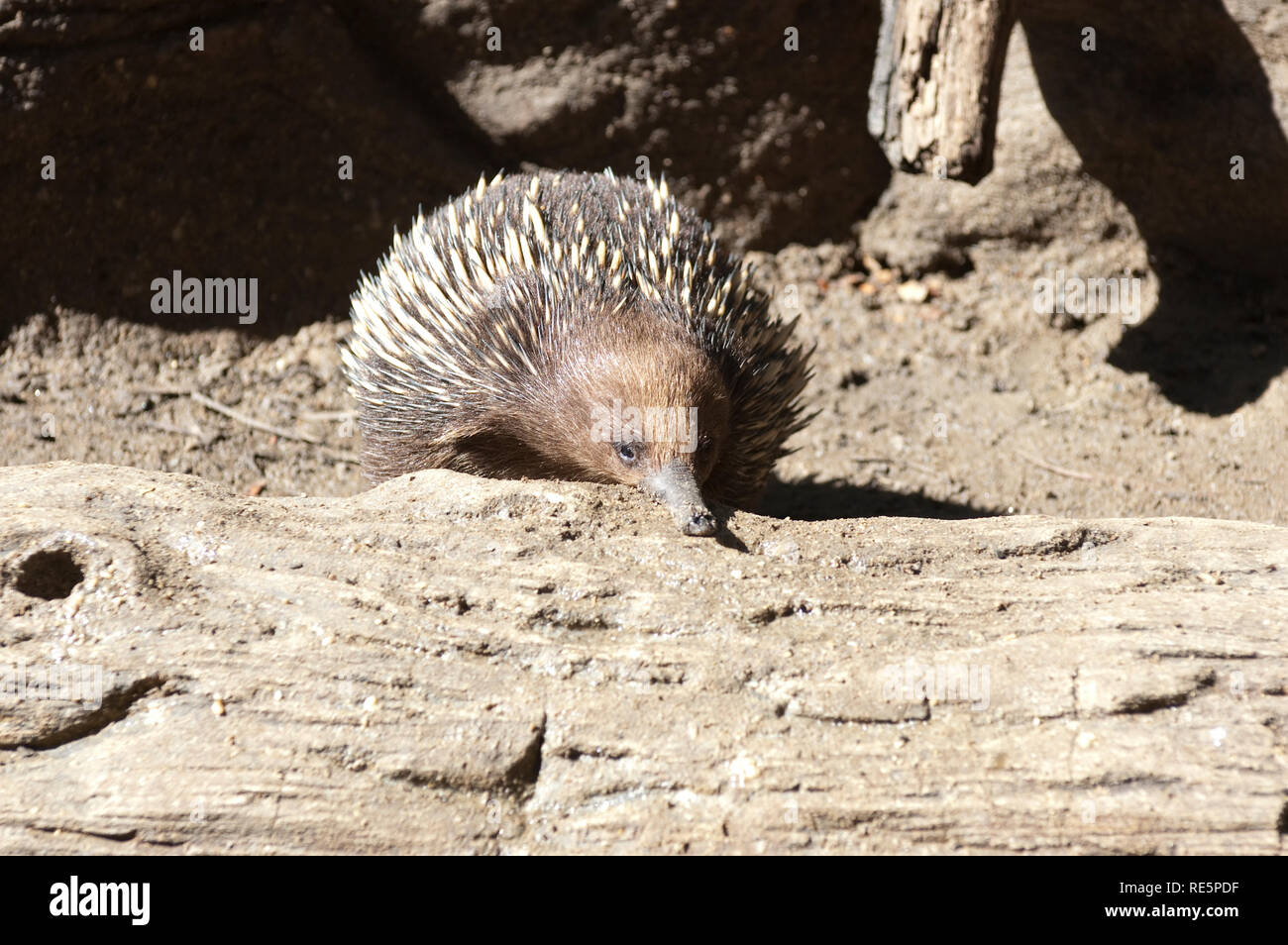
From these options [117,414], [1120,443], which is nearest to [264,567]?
[117,414]

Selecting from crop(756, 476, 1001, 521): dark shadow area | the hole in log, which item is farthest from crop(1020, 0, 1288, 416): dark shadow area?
the hole in log

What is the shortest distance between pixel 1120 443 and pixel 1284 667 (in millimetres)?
2328

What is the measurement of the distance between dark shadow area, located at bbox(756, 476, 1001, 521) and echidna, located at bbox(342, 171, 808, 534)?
2.22ft

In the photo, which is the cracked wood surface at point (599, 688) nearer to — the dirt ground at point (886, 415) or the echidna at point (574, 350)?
the echidna at point (574, 350)

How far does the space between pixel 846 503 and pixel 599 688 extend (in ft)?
7.37

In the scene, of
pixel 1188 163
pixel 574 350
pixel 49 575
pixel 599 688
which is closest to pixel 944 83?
pixel 1188 163

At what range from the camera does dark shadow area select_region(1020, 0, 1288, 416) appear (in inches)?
170

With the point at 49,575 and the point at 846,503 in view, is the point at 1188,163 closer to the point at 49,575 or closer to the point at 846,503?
the point at 846,503

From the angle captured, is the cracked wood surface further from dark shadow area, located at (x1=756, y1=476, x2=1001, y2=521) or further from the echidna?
dark shadow area, located at (x1=756, y1=476, x2=1001, y2=521)

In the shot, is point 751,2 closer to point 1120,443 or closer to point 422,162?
point 422,162

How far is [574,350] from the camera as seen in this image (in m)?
2.99

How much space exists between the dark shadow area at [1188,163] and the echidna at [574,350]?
6.48 feet

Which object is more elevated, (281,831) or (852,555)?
(852,555)

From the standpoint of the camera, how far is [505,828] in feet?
6.81
